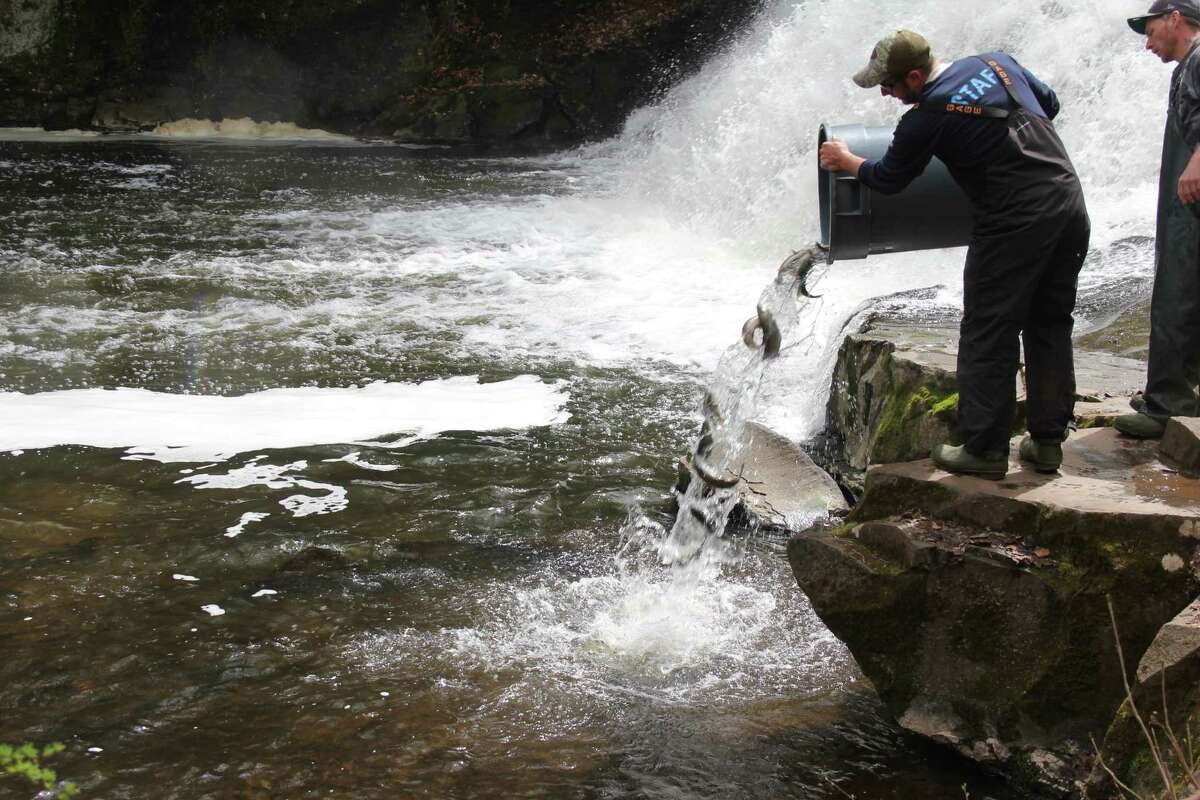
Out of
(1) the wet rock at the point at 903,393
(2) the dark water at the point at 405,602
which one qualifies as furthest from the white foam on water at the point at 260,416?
(1) the wet rock at the point at 903,393

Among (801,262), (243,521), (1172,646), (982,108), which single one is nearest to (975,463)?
(1172,646)

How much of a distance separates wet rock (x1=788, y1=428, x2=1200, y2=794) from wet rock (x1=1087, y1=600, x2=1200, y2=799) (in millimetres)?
287

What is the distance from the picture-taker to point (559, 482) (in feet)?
19.0

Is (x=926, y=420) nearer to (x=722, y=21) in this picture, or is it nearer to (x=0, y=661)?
(x=0, y=661)

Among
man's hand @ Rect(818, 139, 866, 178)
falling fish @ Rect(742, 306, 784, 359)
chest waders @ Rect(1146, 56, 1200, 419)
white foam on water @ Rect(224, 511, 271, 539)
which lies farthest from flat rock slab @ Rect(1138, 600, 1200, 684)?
white foam on water @ Rect(224, 511, 271, 539)

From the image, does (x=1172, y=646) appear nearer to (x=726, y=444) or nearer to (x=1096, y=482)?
(x=1096, y=482)

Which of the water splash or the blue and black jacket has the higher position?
the blue and black jacket

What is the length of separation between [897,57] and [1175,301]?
4.49ft

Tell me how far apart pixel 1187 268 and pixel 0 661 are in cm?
414

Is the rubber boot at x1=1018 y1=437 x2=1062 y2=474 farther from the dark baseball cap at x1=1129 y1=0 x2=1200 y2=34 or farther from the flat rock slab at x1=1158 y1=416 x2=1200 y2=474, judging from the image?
the dark baseball cap at x1=1129 y1=0 x2=1200 y2=34

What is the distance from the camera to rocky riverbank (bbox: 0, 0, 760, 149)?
17.8 meters

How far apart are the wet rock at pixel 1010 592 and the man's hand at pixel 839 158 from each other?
97 centimetres

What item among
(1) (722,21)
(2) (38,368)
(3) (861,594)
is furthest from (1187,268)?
(1) (722,21)

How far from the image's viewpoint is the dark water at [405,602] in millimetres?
3486
